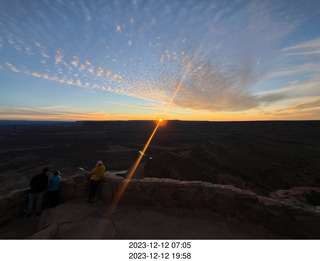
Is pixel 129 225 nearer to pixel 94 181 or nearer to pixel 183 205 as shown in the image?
pixel 183 205

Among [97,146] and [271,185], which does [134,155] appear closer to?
[97,146]

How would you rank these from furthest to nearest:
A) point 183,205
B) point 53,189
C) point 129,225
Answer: point 53,189, point 183,205, point 129,225

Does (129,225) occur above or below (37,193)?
below

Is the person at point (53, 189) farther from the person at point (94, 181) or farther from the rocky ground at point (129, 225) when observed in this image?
the person at point (94, 181)

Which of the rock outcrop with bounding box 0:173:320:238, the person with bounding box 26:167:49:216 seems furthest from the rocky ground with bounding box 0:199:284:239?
the person with bounding box 26:167:49:216

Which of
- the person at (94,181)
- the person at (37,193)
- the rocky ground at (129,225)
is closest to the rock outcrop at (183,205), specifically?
the rocky ground at (129,225)

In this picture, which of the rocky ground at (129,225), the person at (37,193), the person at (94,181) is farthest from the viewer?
the person at (94,181)

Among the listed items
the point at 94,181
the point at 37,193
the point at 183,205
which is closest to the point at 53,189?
the point at 37,193

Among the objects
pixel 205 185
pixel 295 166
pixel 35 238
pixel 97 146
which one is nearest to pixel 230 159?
pixel 295 166
